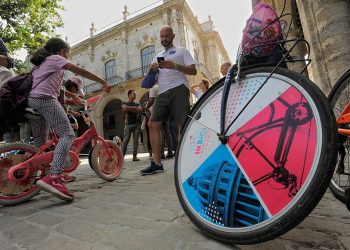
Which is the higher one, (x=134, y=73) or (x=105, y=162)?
(x=134, y=73)

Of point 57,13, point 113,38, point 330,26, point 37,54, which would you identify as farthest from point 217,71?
point 37,54

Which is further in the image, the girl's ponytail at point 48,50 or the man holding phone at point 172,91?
the man holding phone at point 172,91

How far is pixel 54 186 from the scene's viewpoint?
2.20 meters

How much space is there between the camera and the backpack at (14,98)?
2.32m

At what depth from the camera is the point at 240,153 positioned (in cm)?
104

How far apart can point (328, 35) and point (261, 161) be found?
11.4ft

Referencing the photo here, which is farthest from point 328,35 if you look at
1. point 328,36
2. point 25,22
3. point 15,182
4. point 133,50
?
point 133,50

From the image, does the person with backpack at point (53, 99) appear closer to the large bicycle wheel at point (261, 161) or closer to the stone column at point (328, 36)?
the large bicycle wheel at point (261, 161)

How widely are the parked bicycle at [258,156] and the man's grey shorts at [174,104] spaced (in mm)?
1929

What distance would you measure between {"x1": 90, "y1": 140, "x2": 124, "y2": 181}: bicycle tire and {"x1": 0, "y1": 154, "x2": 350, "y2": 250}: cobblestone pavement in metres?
1.01

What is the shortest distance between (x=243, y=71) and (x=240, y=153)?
447 millimetres

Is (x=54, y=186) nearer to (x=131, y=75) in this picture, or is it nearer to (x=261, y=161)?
(x=261, y=161)

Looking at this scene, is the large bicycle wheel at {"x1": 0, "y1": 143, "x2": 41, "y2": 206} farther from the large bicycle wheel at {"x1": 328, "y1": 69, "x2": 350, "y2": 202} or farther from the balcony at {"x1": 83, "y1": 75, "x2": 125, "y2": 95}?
the balcony at {"x1": 83, "y1": 75, "x2": 125, "y2": 95}

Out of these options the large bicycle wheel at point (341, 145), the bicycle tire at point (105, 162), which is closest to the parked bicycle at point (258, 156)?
the large bicycle wheel at point (341, 145)
